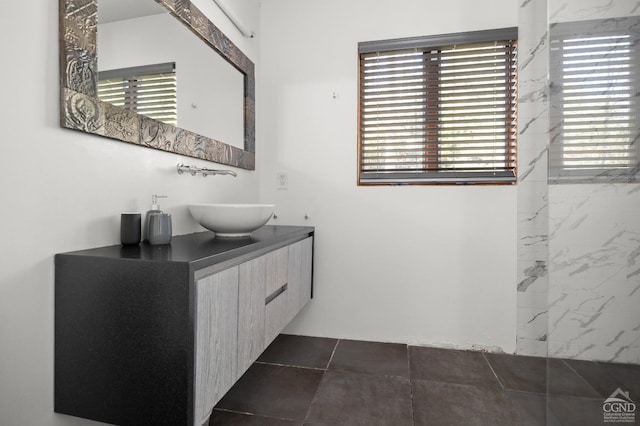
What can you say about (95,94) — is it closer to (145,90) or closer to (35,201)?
(145,90)

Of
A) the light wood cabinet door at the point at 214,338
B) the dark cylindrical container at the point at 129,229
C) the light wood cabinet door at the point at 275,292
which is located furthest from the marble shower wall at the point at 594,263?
the dark cylindrical container at the point at 129,229

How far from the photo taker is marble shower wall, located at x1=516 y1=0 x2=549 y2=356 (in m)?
2.13

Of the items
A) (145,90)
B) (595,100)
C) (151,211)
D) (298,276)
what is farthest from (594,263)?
(145,90)

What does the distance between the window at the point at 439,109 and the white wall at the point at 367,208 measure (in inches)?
3.5

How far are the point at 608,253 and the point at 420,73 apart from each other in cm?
155

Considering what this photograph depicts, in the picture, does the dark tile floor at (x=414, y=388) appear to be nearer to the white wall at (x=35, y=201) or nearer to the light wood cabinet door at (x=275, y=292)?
the light wood cabinet door at (x=275, y=292)

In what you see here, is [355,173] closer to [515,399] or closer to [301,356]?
[301,356]

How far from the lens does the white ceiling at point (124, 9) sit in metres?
1.21

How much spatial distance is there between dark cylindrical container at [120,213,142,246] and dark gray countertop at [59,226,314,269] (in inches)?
0.9

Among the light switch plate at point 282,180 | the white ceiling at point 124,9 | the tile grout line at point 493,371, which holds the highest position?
the white ceiling at point 124,9

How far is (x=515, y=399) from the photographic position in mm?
1678

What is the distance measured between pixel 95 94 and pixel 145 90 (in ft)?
0.86

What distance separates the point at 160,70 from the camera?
151cm

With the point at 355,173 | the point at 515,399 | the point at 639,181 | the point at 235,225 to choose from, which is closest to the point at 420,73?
the point at 355,173
